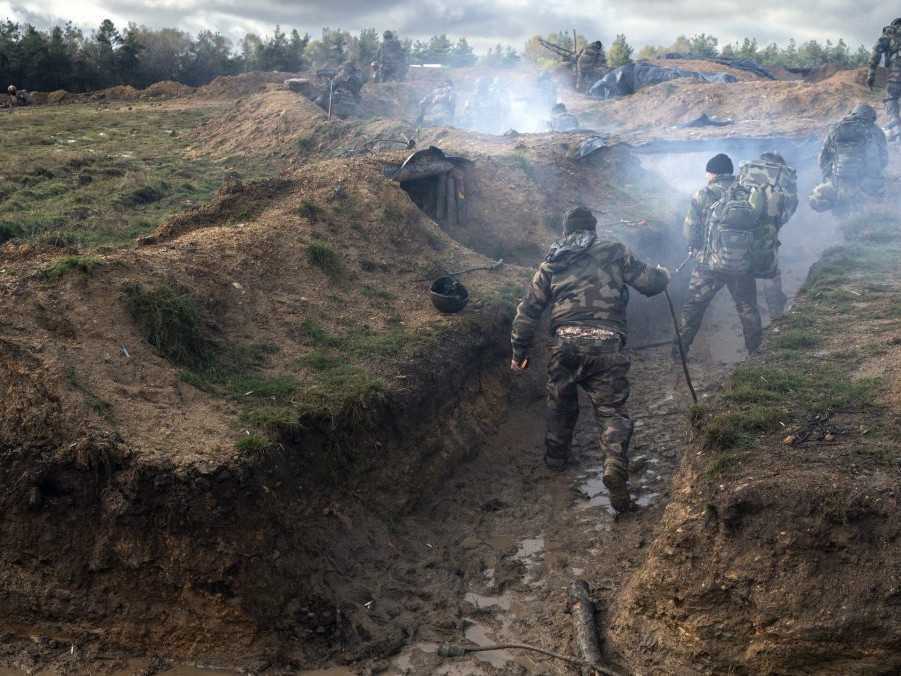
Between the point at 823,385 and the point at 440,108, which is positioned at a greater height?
the point at 440,108

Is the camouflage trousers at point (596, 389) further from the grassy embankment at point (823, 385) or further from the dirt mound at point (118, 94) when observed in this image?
the dirt mound at point (118, 94)

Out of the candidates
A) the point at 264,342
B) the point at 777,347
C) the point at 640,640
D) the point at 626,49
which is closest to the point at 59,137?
the point at 264,342

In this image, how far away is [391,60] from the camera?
1172 inches

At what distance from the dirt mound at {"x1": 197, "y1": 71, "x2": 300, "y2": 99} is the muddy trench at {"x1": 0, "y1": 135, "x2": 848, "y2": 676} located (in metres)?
20.1

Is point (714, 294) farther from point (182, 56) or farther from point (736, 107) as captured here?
point (182, 56)

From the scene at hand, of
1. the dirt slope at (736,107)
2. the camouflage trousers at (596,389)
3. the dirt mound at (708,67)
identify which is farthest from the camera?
the dirt mound at (708,67)

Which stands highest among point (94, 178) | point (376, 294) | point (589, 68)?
point (589, 68)

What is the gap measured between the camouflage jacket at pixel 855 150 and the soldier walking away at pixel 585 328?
23.7 feet

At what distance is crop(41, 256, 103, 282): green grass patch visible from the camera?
6406mm

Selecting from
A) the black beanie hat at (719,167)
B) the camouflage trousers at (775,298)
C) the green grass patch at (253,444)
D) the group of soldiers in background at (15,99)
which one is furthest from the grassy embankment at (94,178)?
the camouflage trousers at (775,298)

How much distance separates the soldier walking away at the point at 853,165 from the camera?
1280cm

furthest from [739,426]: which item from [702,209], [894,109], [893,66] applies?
[894,109]

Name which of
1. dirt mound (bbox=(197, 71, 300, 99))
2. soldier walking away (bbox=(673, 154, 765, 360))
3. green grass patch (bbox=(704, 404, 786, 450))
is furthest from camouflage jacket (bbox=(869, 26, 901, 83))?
dirt mound (bbox=(197, 71, 300, 99))

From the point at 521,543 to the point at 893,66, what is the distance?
14.3 meters
